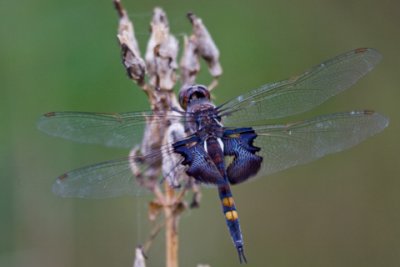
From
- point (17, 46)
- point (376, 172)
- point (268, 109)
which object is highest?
point (17, 46)

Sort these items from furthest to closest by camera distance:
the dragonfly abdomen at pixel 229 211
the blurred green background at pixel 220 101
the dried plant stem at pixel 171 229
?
the blurred green background at pixel 220 101 < the dragonfly abdomen at pixel 229 211 < the dried plant stem at pixel 171 229

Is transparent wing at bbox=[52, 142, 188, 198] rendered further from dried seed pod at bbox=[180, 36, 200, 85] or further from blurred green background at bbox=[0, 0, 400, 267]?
blurred green background at bbox=[0, 0, 400, 267]

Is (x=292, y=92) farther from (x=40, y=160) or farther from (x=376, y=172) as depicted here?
(x=376, y=172)

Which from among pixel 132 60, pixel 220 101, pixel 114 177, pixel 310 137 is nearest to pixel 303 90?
pixel 310 137

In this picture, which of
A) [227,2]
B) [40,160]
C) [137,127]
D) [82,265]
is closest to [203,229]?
[82,265]

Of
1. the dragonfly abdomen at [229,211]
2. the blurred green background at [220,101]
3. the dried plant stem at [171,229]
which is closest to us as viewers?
the dried plant stem at [171,229]

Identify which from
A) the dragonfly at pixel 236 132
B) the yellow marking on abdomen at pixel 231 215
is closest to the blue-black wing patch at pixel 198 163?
the dragonfly at pixel 236 132

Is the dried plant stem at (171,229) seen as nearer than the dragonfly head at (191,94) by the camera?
Yes

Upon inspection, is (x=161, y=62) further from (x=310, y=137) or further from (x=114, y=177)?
(x=310, y=137)

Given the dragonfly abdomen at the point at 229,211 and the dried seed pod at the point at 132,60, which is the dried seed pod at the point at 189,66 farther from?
the dragonfly abdomen at the point at 229,211

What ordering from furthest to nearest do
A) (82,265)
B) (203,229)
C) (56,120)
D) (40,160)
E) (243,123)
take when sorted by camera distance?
(203,229) → (82,265) → (40,160) → (243,123) → (56,120)
